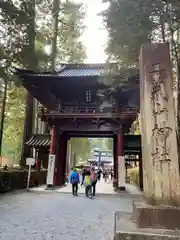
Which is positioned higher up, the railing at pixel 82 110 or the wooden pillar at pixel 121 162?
the railing at pixel 82 110

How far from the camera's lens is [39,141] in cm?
1897

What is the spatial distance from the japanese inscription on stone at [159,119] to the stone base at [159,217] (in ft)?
2.82

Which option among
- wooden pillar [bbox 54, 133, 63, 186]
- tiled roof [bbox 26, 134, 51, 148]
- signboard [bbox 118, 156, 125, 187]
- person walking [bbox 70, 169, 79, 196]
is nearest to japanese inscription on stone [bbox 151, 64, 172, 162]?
person walking [bbox 70, 169, 79, 196]

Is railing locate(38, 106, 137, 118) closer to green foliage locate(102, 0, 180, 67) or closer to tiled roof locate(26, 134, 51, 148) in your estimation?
tiled roof locate(26, 134, 51, 148)

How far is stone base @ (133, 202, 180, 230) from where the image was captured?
12.4ft

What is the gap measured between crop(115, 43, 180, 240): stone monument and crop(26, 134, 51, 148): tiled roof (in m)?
14.4

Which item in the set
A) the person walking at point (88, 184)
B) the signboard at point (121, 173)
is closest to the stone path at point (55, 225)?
the person walking at point (88, 184)

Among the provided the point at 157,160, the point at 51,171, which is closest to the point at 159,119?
the point at 157,160

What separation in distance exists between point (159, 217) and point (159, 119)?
5.64 feet

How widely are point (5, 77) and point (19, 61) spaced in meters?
4.00

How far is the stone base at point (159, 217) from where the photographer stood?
3.78 m

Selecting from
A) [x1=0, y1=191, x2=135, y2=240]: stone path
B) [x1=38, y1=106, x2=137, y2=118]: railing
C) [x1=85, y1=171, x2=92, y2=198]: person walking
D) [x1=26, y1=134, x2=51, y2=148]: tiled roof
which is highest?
[x1=38, y1=106, x2=137, y2=118]: railing

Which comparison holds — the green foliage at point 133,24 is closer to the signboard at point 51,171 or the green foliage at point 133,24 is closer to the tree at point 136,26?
the tree at point 136,26

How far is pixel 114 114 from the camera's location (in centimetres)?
1484
